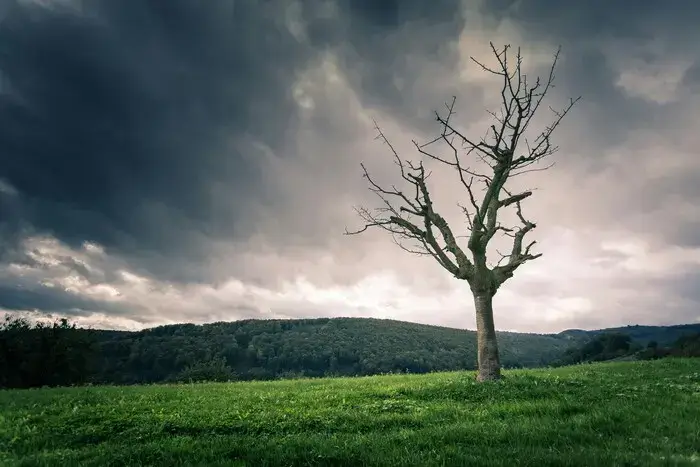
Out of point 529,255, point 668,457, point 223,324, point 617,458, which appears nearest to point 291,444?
point 617,458

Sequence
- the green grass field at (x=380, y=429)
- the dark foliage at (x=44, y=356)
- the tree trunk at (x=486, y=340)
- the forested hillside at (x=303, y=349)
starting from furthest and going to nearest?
the forested hillside at (x=303, y=349), the dark foliage at (x=44, y=356), the tree trunk at (x=486, y=340), the green grass field at (x=380, y=429)

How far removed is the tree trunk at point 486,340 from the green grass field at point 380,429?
13.1 ft

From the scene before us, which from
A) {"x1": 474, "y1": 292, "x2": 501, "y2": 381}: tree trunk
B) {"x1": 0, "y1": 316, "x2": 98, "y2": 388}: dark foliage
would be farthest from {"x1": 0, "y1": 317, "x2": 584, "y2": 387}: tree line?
{"x1": 474, "y1": 292, "x2": 501, "y2": 381}: tree trunk

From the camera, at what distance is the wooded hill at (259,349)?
6538 cm

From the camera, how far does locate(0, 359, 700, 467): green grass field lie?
830cm

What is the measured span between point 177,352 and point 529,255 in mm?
91018

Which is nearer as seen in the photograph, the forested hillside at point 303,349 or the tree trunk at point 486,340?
the tree trunk at point 486,340

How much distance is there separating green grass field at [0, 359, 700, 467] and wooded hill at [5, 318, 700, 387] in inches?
1539

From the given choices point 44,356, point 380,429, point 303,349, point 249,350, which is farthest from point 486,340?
point 249,350

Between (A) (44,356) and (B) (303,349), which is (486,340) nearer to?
(A) (44,356)

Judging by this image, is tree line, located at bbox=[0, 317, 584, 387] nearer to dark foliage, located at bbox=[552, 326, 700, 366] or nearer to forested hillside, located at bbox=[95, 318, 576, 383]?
forested hillside, located at bbox=[95, 318, 576, 383]

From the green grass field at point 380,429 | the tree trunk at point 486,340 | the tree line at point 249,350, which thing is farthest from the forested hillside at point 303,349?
the green grass field at point 380,429

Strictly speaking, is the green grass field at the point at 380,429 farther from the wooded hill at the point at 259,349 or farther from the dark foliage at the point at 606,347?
the dark foliage at the point at 606,347

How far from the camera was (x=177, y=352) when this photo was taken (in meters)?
100
